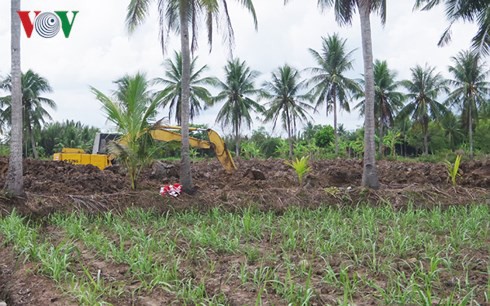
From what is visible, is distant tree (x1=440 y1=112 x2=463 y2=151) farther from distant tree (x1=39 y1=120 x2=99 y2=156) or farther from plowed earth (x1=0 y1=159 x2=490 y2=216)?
plowed earth (x1=0 y1=159 x2=490 y2=216)

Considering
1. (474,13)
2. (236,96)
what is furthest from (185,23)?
(236,96)

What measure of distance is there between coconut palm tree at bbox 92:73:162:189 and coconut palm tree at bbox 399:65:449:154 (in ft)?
109

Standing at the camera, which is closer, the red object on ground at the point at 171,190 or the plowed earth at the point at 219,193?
the plowed earth at the point at 219,193

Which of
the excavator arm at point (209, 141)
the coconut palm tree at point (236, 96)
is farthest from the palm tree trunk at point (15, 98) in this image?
the coconut palm tree at point (236, 96)

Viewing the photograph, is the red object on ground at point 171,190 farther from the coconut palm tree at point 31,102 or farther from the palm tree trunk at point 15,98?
the coconut palm tree at point 31,102

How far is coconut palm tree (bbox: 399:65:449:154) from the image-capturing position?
39.8 m

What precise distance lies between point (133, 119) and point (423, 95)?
34.0 m

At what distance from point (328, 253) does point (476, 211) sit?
4.77m

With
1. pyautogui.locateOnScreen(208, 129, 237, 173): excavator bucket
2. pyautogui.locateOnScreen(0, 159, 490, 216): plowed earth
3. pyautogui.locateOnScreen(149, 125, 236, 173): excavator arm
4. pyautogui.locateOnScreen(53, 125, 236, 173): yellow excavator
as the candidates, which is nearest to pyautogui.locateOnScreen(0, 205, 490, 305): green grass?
pyautogui.locateOnScreen(0, 159, 490, 216): plowed earth

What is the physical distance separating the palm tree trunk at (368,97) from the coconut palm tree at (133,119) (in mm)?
5004

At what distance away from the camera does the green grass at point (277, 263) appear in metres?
4.14

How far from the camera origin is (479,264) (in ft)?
16.5

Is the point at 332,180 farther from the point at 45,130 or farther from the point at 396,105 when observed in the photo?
the point at 45,130

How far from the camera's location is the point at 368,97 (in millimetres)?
11562
